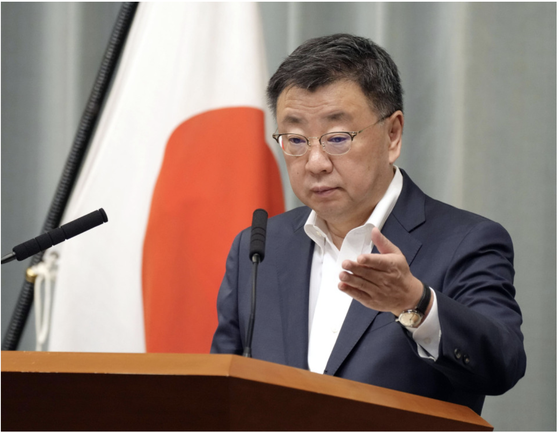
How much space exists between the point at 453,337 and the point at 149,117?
4.27ft

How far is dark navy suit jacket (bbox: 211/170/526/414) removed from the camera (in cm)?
109

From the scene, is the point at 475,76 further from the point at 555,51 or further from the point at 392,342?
the point at 392,342

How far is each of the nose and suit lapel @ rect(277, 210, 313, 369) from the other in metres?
0.23

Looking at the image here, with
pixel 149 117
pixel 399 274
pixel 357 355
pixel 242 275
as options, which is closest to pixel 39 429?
pixel 399 274

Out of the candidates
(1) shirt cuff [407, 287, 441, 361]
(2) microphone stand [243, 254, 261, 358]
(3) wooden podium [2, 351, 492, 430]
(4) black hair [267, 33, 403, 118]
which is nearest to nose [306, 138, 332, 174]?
(4) black hair [267, 33, 403, 118]

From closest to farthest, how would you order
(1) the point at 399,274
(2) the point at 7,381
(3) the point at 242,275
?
(2) the point at 7,381 < (1) the point at 399,274 < (3) the point at 242,275

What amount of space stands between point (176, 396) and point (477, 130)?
210 cm

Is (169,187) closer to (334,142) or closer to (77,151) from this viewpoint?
(77,151)

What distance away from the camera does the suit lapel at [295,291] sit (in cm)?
143

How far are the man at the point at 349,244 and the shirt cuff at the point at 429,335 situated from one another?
16 centimetres

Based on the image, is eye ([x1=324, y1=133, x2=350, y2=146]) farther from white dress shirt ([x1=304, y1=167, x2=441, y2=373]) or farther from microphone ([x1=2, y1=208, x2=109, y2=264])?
microphone ([x1=2, y1=208, x2=109, y2=264])

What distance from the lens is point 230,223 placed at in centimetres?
198

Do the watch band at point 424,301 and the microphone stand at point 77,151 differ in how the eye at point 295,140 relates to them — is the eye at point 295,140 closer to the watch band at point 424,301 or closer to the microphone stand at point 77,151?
the watch band at point 424,301

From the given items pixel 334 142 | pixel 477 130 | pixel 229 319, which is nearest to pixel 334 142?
pixel 334 142
